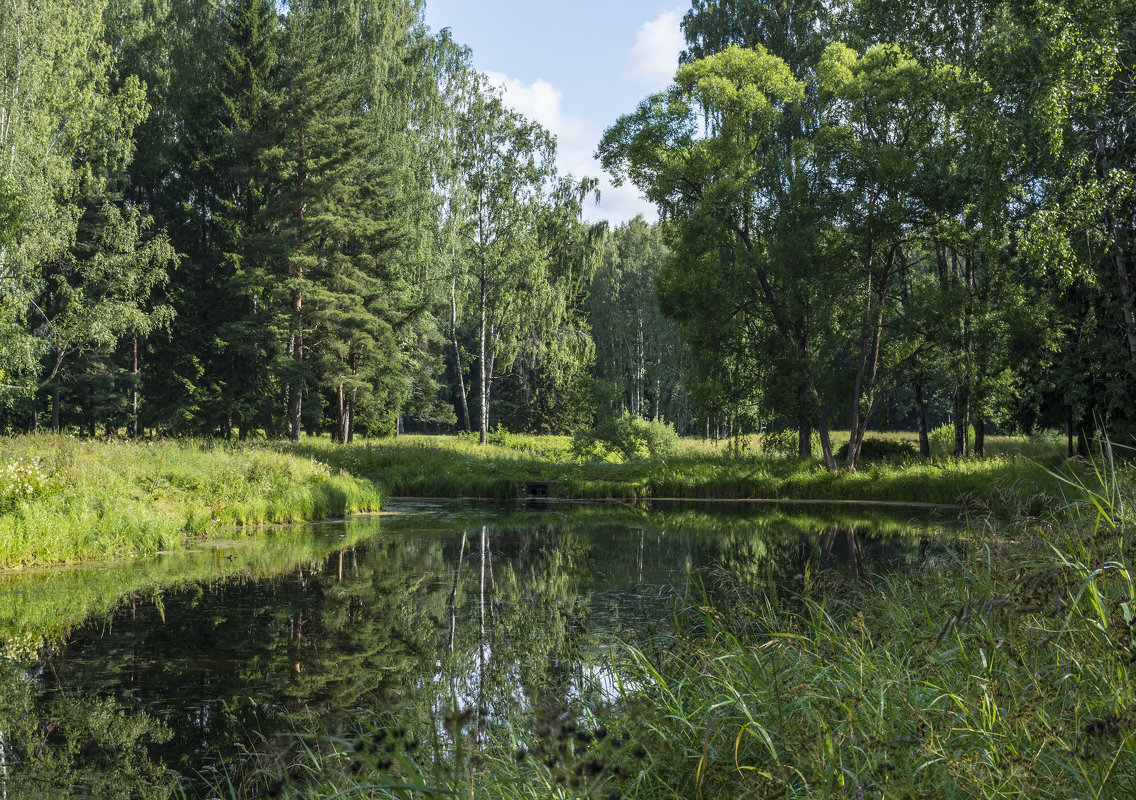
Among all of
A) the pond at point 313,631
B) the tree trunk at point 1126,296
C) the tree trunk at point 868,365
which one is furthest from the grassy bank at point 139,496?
the tree trunk at point 1126,296

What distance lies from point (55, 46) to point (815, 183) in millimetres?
20295

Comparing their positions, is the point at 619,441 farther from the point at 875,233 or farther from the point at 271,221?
the point at 271,221

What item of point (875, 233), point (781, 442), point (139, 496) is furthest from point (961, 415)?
point (139, 496)

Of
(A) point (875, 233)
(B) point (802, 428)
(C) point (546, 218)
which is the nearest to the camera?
(A) point (875, 233)

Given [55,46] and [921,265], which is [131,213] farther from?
[921,265]

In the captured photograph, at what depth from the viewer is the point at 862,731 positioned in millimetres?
2682

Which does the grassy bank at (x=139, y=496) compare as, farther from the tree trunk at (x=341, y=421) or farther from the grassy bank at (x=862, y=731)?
the tree trunk at (x=341, y=421)

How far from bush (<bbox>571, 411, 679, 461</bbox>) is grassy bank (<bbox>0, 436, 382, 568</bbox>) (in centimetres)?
926

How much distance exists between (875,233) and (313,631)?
15664mm

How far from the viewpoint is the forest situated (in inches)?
556

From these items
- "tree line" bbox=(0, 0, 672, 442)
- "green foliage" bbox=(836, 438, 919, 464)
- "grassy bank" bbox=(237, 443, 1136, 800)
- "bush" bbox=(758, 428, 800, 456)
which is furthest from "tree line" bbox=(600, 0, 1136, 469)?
"grassy bank" bbox=(237, 443, 1136, 800)

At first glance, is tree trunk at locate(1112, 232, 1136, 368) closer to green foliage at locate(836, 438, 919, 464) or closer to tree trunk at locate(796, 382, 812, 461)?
tree trunk at locate(796, 382, 812, 461)

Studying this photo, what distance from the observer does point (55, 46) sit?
22.5m

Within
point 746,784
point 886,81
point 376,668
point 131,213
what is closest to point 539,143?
point 131,213
